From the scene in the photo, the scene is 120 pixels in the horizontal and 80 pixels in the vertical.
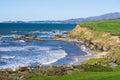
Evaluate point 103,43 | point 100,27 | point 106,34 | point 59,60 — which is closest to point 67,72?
point 59,60

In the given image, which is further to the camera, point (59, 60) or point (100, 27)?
point (100, 27)

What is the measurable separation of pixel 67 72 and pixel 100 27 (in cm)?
7728

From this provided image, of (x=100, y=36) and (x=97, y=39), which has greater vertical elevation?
(x=100, y=36)

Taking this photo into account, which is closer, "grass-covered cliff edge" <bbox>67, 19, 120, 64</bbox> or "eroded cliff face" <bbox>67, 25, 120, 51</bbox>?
"grass-covered cliff edge" <bbox>67, 19, 120, 64</bbox>

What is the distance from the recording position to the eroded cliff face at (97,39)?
83062mm

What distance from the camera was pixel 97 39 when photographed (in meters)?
95.5

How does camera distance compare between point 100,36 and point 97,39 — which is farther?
point 100,36

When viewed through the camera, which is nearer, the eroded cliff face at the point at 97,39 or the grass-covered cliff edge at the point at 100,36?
the grass-covered cliff edge at the point at 100,36

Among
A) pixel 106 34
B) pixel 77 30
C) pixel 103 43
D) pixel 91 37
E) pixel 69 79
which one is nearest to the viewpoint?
pixel 69 79

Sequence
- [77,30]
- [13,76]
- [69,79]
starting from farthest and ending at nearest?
[77,30]
[13,76]
[69,79]

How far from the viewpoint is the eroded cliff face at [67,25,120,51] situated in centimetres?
8306

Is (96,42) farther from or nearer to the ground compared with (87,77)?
nearer to the ground

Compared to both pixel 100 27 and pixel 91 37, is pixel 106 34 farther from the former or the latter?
pixel 100 27

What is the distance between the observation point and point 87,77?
31.2 meters
